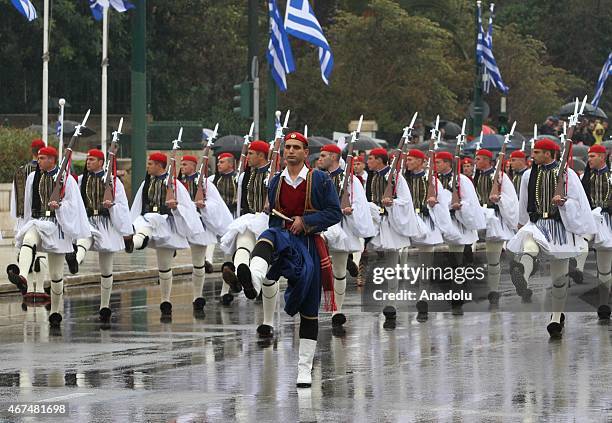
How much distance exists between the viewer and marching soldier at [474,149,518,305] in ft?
78.0

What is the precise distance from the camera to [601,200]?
1995 cm

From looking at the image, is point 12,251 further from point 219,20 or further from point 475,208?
point 219,20

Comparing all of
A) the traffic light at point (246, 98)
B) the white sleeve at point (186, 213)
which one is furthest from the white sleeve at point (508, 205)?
the traffic light at point (246, 98)

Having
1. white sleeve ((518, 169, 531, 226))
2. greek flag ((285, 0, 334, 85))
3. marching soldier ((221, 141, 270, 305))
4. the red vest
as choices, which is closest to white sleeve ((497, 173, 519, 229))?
marching soldier ((221, 141, 270, 305))

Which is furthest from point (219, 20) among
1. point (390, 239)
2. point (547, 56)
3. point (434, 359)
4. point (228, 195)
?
point (434, 359)

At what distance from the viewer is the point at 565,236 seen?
1775cm

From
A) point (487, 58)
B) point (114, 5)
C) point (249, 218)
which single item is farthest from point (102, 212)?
point (487, 58)

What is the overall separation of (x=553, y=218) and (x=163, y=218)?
16.4ft

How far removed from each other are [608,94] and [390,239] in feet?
205

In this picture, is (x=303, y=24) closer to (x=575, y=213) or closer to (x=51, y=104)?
(x=575, y=213)

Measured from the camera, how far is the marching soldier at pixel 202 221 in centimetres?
2086

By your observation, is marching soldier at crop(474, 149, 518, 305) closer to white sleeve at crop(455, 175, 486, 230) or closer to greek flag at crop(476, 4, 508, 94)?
white sleeve at crop(455, 175, 486, 230)

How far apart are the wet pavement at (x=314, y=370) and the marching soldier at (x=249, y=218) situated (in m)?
→ 0.78

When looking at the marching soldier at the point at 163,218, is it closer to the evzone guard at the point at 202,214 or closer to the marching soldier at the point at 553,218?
the evzone guard at the point at 202,214
